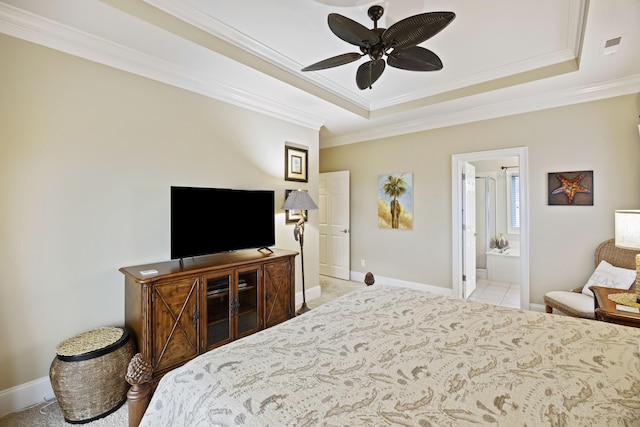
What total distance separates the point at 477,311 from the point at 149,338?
229 cm

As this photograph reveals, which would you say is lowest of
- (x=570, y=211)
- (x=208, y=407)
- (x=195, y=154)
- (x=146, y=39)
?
(x=208, y=407)

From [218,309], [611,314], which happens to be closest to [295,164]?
[218,309]

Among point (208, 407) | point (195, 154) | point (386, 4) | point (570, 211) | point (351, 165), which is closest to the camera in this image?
point (208, 407)

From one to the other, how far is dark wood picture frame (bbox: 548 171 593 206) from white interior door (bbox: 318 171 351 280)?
291 cm

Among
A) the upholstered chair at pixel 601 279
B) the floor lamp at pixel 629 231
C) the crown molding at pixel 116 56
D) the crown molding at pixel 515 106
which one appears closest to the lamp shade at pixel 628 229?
the floor lamp at pixel 629 231

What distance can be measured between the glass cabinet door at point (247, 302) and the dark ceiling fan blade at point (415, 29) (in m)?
2.22

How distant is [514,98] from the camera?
139 inches

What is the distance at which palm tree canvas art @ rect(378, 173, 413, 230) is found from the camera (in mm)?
4547

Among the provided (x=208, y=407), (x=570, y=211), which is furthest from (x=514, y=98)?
(x=208, y=407)

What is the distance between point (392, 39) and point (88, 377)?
2885 millimetres

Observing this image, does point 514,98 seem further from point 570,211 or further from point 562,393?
point 562,393

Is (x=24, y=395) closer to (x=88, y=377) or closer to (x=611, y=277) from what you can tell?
(x=88, y=377)

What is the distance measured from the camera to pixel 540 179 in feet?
11.4

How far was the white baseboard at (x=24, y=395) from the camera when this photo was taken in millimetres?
1911
